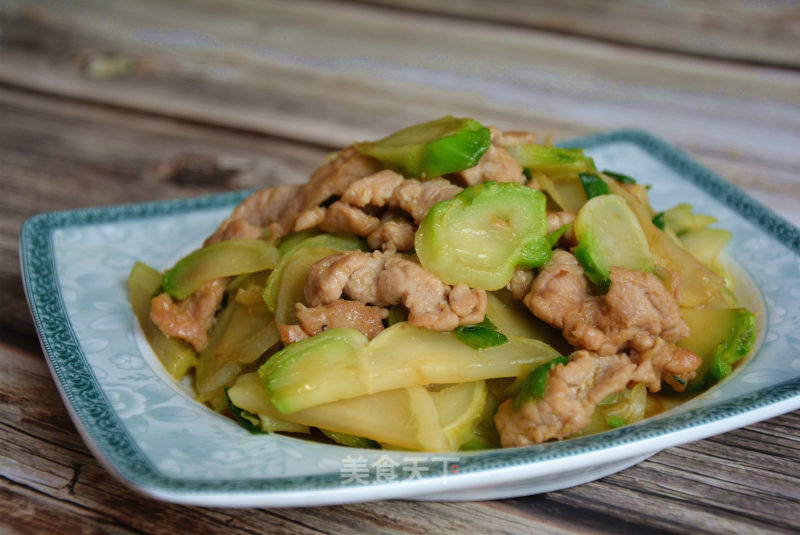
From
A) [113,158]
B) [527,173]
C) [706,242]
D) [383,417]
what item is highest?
[527,173]

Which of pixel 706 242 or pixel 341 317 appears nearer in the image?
pixel 341 317

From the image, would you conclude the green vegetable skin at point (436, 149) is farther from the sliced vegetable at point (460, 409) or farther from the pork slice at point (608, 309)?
the sliced vegetable at point (460, 409)

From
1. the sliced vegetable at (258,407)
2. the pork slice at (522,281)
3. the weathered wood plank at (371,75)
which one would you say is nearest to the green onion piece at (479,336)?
the pork slice at (522,281)

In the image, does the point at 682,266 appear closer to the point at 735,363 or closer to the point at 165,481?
the point at 735,363

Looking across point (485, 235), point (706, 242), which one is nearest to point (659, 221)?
point (706, 242)

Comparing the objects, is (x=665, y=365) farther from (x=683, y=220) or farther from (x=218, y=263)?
(x=218, y=263)

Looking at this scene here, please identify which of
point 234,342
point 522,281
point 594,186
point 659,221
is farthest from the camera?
point 659,221
